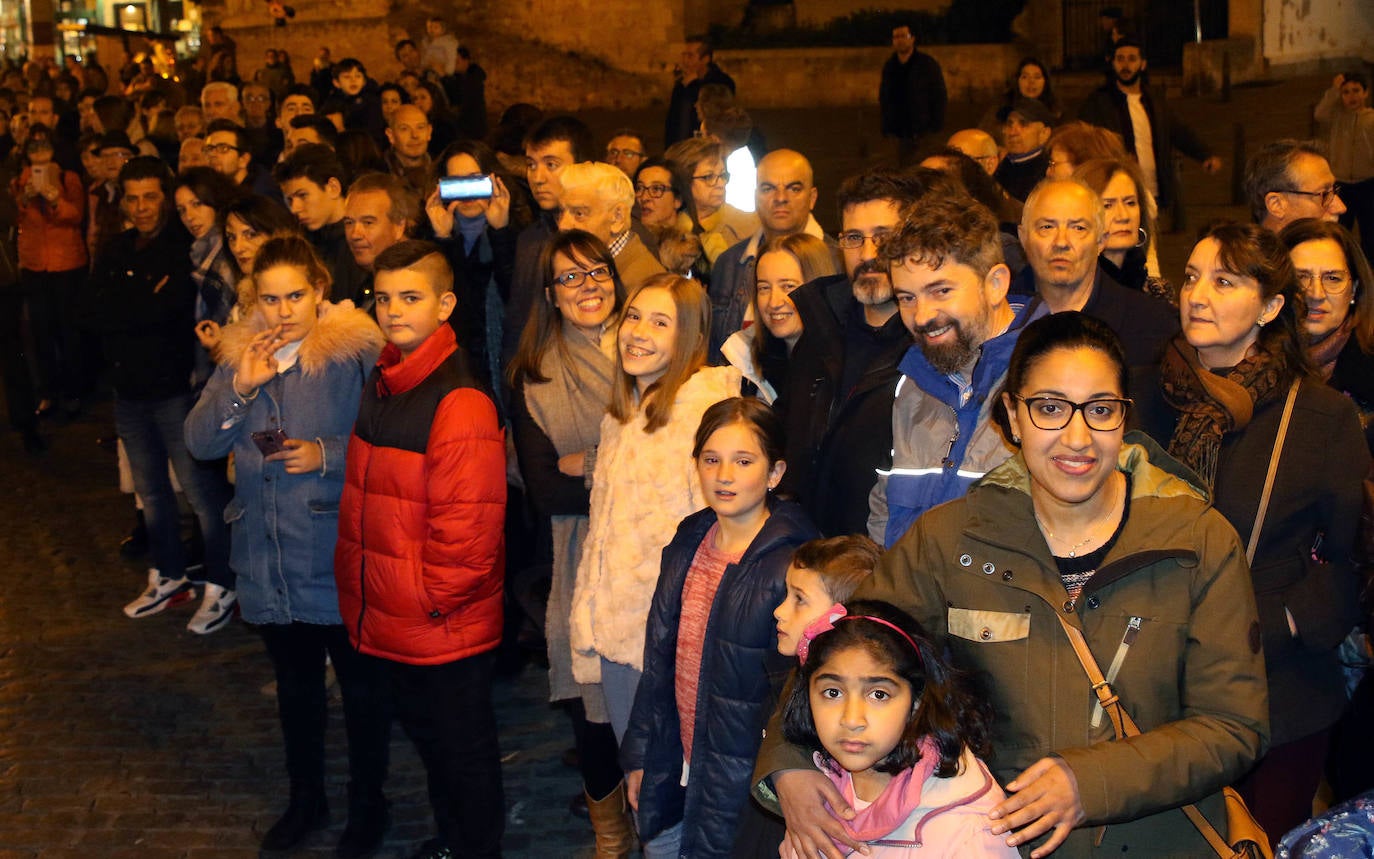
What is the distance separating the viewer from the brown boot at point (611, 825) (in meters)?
4.92

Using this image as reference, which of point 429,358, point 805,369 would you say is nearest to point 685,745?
point 805,369

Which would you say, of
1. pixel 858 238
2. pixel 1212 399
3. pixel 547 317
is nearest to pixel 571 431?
pixel 547 317

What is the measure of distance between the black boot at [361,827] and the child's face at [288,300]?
160cm

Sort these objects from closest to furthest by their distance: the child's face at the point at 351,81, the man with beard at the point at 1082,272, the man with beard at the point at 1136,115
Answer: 1. the man with beard at the point at 1082,272
2. the man with beard at the point at 1136,115
3. the child's face at the point at 351,81

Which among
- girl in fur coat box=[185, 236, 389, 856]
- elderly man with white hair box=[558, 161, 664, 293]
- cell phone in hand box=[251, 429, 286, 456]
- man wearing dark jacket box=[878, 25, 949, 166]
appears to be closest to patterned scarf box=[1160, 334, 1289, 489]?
elderly man with white hair box=[558, 161, 664, 293]

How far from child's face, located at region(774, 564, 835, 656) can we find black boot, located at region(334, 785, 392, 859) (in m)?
2.14

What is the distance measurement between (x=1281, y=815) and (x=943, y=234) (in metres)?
1.64

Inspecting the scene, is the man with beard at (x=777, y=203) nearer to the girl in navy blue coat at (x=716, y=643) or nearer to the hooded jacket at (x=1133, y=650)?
the girl in navy blue coat at (x=716, y=643)

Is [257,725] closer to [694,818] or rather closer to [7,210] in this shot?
[694,818]

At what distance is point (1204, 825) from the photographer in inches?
115

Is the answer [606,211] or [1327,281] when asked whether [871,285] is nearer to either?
[1327,281]

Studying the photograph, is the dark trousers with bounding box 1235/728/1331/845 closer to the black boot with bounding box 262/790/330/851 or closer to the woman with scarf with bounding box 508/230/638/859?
the woman with scarf with bounding box 508/230/638/859

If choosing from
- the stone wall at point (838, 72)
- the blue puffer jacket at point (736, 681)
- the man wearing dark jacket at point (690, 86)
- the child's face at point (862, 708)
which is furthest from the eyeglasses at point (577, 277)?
the stone wall at point (838, 72)

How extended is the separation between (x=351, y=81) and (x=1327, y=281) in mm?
11884
